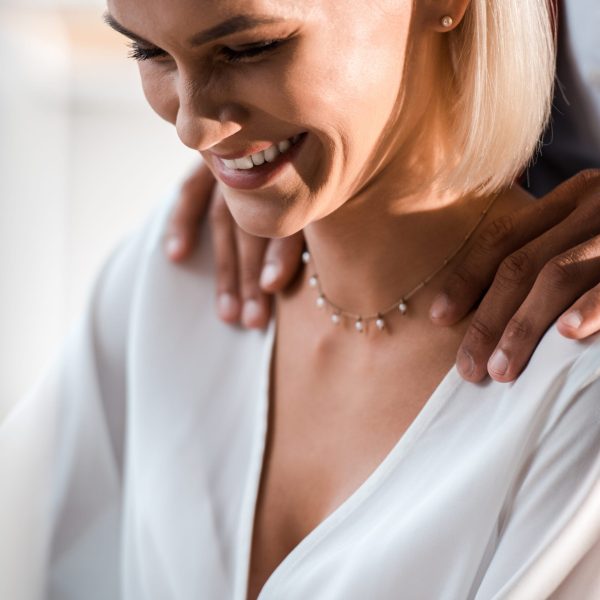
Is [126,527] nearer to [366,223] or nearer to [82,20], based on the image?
[366,223]

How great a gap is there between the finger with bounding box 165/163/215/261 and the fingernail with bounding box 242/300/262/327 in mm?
115

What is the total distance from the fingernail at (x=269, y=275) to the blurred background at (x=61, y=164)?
5.39 ft

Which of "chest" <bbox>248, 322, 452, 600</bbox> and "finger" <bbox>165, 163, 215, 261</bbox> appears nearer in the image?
"chest" <bbox>248, 322, 452, 600</bbox>

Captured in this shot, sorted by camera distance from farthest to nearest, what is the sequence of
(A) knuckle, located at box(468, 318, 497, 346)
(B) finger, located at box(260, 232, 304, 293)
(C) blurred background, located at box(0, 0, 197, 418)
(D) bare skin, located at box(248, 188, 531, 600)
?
(C) blurred background, located at box(0, 0, 197, 418) → (B) finger, located at box(260, 232, 304, 293) → (D) bare skin, located at box(248, 188, 531, 600) → (A) knuckle, located at box(468, 318, 497, 346)

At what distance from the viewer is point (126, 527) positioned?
3.92ft

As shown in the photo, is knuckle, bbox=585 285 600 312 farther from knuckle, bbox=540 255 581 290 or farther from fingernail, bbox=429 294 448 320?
fingernail, bbox=429 294 448 320

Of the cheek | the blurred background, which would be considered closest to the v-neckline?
the cheek

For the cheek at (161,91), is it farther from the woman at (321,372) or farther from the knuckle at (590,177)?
the knuckle at (590,177)

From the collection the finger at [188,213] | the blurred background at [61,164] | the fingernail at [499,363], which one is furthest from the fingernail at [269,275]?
the blurred background at [61,164]

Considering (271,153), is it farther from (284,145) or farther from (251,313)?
(251,313)

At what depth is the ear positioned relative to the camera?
87 centimetres

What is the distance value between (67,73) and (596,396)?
249 centimetres

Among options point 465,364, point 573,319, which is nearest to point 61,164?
point 465,364

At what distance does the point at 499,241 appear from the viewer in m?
0.94
